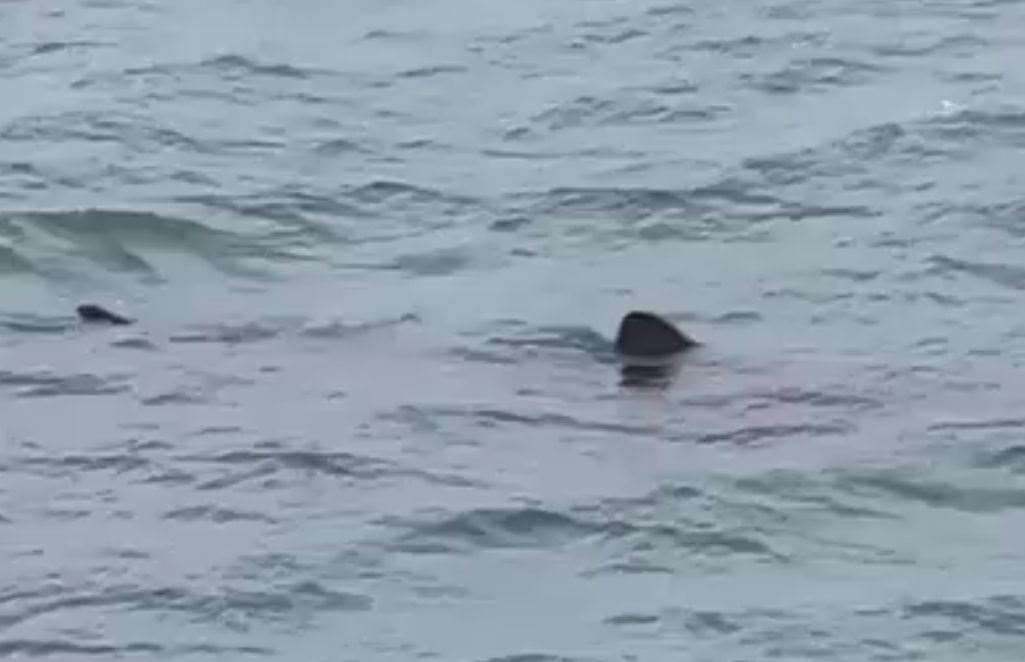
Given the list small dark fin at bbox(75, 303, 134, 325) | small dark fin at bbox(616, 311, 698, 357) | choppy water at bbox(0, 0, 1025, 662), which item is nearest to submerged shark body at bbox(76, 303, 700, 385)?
small dark fin at bbox(616, 311, 698, 357)

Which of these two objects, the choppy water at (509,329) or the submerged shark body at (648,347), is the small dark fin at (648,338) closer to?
the submerged shark body at (648,347)

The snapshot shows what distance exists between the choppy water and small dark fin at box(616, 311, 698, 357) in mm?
260

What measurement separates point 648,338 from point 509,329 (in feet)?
3.25

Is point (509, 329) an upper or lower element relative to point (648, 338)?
upper

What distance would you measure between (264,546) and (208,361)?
2352 millimetres

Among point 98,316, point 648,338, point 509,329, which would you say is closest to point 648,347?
point 648,338

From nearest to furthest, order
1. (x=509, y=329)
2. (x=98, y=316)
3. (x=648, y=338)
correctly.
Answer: (x=648, y=338)
(x=509, y=329)
(x=98, y=316)

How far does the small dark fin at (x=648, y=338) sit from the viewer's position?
49.5ft

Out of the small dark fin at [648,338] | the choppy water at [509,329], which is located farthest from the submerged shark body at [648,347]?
the choppy water at [509,329]

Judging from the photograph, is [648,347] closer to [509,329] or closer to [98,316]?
[509,329]

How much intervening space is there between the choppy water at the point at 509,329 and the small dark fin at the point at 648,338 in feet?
0.85

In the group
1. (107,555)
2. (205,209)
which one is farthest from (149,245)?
(107,555)

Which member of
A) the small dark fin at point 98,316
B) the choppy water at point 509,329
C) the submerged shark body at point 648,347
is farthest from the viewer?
the small dark fin at point 98,316

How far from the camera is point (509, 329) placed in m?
15.9
